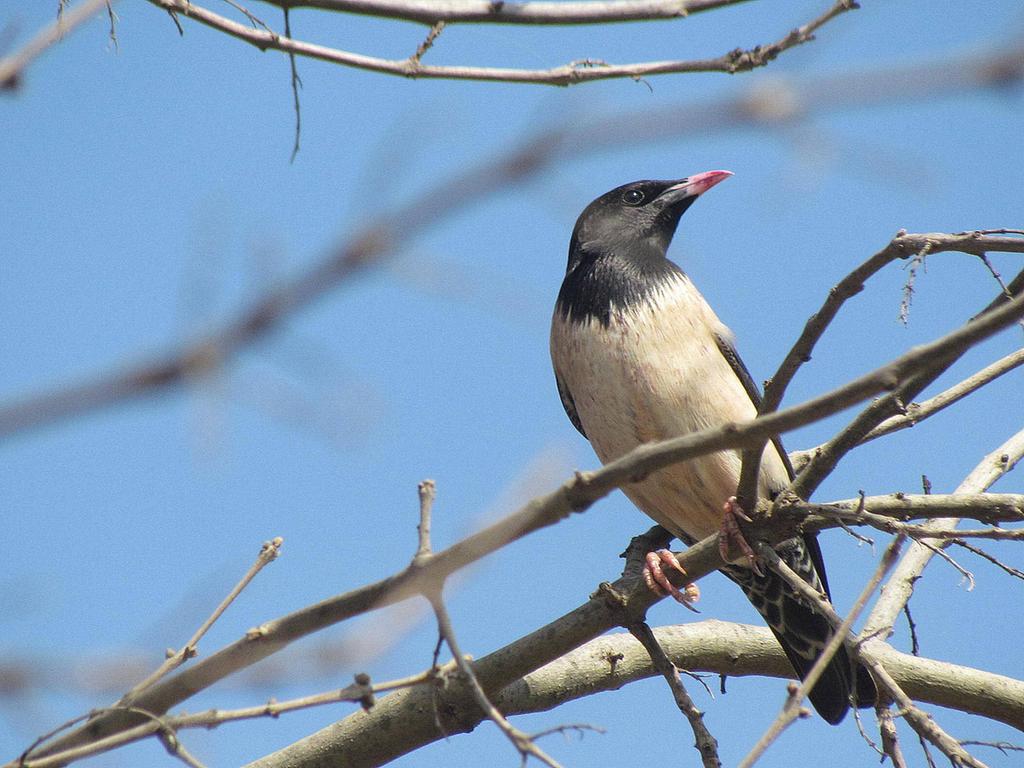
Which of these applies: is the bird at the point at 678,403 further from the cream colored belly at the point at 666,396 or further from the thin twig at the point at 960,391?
the thin twig at the point at 960,391

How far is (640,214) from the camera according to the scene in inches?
291

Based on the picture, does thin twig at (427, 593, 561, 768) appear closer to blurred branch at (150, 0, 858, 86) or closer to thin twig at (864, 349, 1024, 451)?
blurred branch at (150, 0, 858, 86)

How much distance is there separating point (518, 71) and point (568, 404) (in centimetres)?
406

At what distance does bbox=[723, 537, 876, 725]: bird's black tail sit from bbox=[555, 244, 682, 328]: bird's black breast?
5.00 feet

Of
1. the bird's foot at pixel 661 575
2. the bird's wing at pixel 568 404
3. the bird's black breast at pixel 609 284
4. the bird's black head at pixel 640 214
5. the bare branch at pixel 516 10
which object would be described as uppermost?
the bird's black head at pixel 640 214

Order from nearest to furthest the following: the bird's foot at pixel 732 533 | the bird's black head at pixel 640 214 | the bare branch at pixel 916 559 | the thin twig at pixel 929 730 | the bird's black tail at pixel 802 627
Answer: the thin twig at pixel 929 730 < the bird's foot at pixel 732 533 < the bare branch at pixel 916 559 < the bird's black tail at pixel 802 627 < the bird's black head at pixel 640 214

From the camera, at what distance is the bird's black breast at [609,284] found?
6.38m

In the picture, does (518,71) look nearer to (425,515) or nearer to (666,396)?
(425,515)

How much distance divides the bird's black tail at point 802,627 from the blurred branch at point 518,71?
3.37 m

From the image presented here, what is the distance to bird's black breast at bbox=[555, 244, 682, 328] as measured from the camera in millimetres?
6383

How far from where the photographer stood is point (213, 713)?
277 cm

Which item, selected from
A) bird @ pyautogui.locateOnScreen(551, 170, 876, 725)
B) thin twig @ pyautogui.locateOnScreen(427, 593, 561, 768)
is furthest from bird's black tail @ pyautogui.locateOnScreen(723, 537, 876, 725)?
thin twig @ pyautogui.locateOnScreen(427, 593, 561, 768)

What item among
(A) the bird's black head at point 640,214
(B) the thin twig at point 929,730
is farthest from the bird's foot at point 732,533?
(A) the bird's black head at point 640,214

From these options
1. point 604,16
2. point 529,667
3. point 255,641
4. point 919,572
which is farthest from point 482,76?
point 919,572
